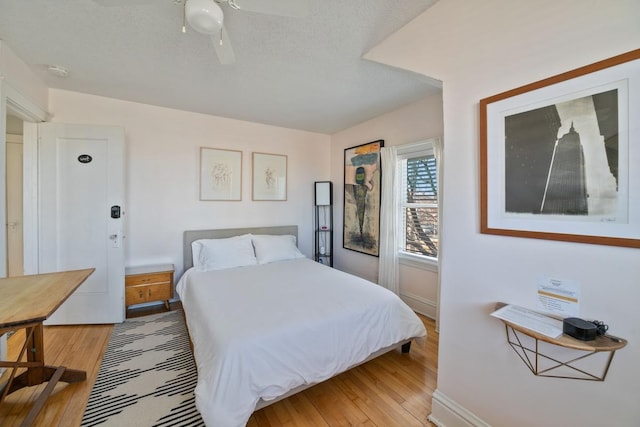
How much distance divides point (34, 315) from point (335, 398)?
175cm

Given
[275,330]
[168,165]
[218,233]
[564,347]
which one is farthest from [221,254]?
[564,347]

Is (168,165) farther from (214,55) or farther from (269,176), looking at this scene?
(214,55)

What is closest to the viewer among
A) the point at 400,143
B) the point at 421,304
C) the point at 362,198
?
the point at 421,304

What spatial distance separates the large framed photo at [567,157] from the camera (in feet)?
3.03

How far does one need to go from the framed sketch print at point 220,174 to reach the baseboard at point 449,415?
10.5 feet

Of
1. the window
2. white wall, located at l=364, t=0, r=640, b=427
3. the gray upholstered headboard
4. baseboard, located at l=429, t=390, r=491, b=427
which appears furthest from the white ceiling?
A: baseboard, located at l=429, t=390, r=491, b=427

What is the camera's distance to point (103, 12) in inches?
63.1

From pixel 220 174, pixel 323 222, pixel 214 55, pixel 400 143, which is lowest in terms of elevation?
pixel 323 222

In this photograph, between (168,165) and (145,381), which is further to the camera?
(168,165)

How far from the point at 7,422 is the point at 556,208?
316cm

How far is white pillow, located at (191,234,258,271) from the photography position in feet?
9.86

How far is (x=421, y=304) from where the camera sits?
301cm

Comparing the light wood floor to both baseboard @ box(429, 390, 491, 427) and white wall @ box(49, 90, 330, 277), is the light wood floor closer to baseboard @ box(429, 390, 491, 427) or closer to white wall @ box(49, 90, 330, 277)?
baseboard @ box(429, 390, 491, 427)

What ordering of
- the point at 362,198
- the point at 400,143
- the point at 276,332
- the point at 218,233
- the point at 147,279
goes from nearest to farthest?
1. the point at 276,332
2. the point at 147,279
3. the point at 400,143
4. the point at 218,233
5. the point at 362,198
